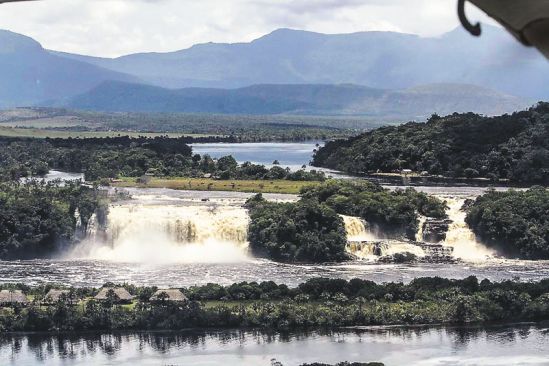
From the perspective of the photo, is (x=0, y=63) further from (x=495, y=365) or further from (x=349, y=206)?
(x=495, y=365)

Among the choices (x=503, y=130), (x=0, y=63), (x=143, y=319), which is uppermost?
(x=0, y=63)

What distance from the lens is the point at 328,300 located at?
632 inches

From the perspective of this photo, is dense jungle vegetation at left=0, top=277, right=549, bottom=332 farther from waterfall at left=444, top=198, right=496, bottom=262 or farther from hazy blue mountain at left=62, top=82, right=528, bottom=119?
hazy blue mountain at left=62, top=82, right=528, bottom=119

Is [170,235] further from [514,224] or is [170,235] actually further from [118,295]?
[514,224]

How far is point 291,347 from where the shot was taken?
1387 cm

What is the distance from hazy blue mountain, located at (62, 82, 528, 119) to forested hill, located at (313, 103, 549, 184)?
3146 inches

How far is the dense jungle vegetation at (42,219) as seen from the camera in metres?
23.0

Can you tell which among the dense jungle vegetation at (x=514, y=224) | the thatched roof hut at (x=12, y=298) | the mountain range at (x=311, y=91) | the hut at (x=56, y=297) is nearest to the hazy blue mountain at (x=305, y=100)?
the mountain range at (x=311, y=91)

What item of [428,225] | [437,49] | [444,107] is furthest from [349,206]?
[437,49]

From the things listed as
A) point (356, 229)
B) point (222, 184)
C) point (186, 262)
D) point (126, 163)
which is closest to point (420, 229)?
point (356, 229)

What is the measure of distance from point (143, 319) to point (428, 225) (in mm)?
9672

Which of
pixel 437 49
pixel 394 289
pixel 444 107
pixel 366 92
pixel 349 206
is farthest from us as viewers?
pixel 437 49

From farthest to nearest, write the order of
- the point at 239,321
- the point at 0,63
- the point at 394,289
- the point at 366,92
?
1. the point at 0,63
2. the point at 366,92
3. the point at 394,289
4. the point at 239,321

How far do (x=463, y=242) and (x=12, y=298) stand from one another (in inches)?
421
